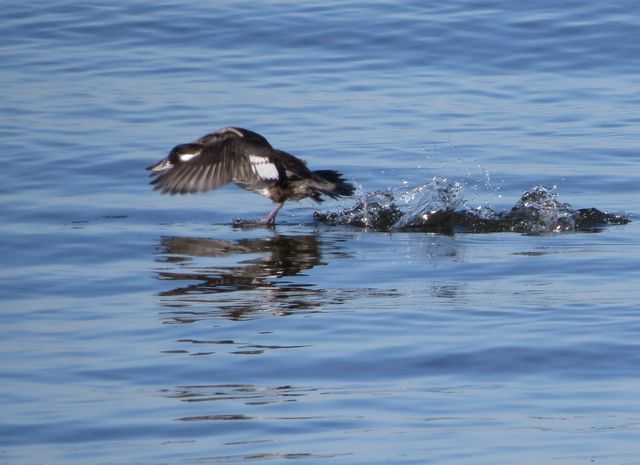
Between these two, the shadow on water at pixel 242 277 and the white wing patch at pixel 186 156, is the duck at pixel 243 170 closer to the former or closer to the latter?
the white wing patch at pixel 186 156

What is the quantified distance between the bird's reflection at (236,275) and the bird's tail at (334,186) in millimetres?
425

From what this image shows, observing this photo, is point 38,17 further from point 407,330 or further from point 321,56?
point 407,330

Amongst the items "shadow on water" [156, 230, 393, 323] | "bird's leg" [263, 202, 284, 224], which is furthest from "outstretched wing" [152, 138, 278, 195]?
"shadow on water" [156, 230, 393, 323]

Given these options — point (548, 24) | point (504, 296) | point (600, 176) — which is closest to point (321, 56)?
point (548, 24)

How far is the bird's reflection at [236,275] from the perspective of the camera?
7066 millimetres

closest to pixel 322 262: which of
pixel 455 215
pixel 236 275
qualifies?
pixel 236 275

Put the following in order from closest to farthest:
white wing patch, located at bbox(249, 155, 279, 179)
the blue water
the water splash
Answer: the blue water → the water splash → white wing patch, located at bbox(249, 155, 279, 179)

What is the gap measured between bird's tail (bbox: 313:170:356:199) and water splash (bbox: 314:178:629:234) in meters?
0.16

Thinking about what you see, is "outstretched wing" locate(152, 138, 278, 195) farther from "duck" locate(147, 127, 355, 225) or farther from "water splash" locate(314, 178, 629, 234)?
"water splash" locate(314, 178, 629, 234)

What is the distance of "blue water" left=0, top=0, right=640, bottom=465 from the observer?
5223 millimetres

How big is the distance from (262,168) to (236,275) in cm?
174

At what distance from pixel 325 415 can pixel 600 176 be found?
19.1 ft

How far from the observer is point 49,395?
558cm

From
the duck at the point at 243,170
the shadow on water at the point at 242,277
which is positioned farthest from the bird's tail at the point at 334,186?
the shadow on water at the point at 242,277
